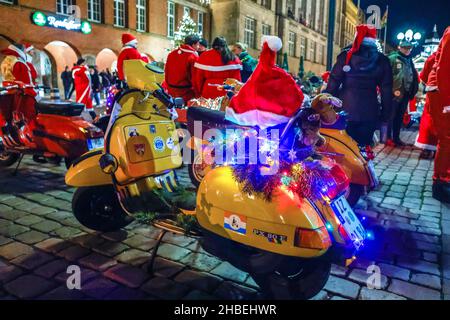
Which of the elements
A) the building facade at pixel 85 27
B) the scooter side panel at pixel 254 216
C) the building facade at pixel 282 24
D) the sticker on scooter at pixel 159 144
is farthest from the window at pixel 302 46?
the scooter side panel at pixel 254 216

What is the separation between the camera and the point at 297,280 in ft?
7.52

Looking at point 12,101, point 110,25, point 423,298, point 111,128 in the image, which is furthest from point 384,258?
point 110,25

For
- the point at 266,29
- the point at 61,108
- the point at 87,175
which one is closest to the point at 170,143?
the point at 87,175

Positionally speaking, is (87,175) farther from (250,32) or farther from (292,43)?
(292,43)

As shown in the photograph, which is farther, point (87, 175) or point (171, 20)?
point (171, 20)

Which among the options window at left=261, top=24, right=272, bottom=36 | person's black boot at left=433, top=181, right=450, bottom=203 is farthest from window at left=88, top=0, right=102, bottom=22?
person's black boot at left=433, top=181, right=450, bottom=203

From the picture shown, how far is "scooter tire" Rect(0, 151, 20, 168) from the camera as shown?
614 centimetres

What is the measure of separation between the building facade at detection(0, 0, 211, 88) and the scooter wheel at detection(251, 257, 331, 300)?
16.8m

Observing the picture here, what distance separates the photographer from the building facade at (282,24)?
31484mm

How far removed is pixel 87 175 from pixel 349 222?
2272 millimetres

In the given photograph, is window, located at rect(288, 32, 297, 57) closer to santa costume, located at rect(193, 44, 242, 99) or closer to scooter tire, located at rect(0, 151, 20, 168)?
santa costume, located at rect(193, 44, 242, 99)

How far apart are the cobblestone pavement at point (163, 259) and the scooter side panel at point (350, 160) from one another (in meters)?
0.53
